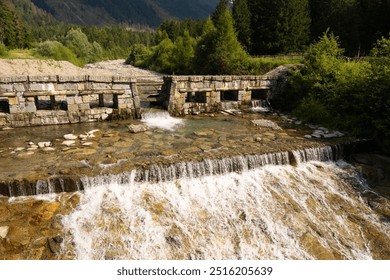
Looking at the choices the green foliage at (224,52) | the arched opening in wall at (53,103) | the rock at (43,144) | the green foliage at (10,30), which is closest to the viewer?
the rock at (43,144)

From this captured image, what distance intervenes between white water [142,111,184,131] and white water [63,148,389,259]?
5.16 metres

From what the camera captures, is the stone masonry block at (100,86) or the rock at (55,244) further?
the stone masonry block at (100,86)

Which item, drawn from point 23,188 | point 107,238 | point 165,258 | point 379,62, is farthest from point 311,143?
point 23,188

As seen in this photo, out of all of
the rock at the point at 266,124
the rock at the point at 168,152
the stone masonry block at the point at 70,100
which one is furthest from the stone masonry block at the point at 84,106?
the rock at the point at 266,124

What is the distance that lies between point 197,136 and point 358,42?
32.1 meters

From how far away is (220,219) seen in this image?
7582 millimetres

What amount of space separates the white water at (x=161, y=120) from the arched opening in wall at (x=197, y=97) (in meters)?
2.53

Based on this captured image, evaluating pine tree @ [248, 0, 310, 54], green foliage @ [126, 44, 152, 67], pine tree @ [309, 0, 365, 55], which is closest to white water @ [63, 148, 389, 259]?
pine tree @ [309, 0, 365, 55]

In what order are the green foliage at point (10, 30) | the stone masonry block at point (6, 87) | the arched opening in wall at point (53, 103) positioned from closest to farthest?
the stone masonry block at point (6, 87) → the arched opening in wall at point (53, 103) → the green foliage at point (10, 30)

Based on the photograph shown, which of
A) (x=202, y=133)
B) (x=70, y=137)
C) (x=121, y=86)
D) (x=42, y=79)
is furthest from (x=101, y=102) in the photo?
(x=202, y=133)

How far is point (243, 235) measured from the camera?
7.25 meters

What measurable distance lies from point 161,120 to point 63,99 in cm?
460

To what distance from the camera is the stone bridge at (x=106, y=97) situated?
1230cm

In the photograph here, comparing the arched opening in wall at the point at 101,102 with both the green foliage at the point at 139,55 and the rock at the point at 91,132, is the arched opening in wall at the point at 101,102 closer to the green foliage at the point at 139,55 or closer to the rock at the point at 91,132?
the rock at the point at 91,132
